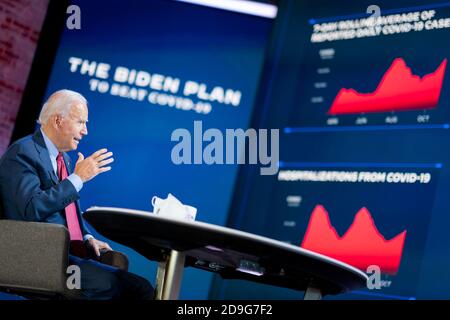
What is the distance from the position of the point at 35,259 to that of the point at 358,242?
1.79 meters

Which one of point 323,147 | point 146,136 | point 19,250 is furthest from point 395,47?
point 19,250

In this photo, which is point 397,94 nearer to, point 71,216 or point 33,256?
point 71,216

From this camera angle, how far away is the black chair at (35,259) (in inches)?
94.8

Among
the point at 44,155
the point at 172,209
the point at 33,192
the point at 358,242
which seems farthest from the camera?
the point at 358,242

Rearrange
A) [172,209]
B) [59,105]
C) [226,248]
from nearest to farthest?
[226,248] < [172,209] < [59,105]

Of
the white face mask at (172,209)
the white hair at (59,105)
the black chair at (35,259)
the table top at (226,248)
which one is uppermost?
the white hair at (59,105)

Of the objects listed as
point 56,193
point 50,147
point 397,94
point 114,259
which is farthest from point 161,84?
point 56,193

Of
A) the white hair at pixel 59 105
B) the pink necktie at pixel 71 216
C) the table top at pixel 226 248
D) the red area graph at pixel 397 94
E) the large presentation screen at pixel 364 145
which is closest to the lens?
the table top at pixel 226 248

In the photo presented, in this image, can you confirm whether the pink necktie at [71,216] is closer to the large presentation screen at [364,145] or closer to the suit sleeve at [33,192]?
the suit sleeve at [33,192]

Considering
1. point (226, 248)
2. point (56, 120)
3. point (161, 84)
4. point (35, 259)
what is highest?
point (161, 84)

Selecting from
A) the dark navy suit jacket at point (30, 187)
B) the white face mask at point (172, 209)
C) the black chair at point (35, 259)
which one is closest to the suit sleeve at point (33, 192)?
the dark navy suit jacket at point (30, 187)

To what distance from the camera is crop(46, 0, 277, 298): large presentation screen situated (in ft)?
14.1

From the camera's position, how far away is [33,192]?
2.62 metres

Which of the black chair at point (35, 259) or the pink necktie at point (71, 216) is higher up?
the pink necktie at point (71, 216)
